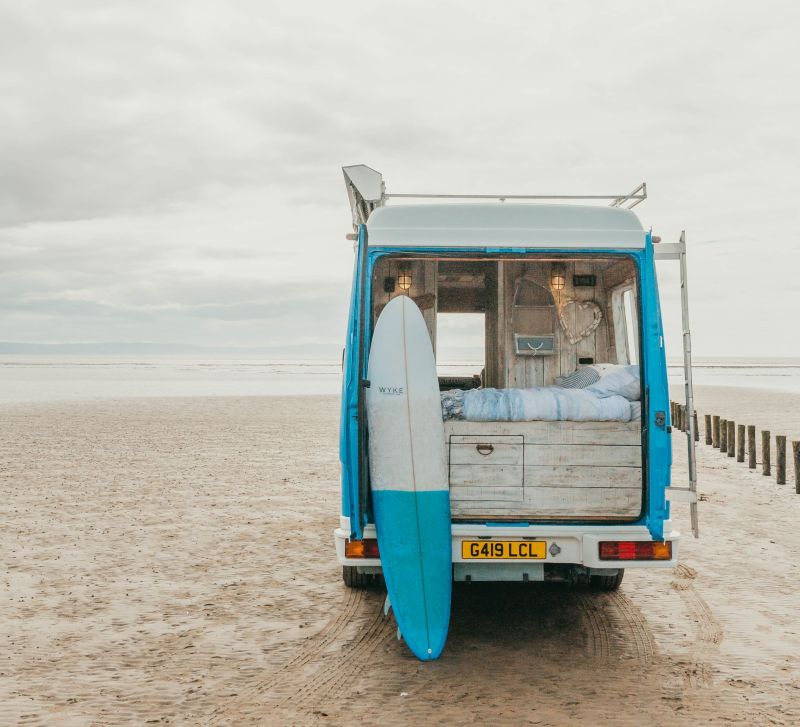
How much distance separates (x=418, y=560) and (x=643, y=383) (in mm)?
1870

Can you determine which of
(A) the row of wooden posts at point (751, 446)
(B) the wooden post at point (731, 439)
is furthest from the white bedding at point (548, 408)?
(B) the wooden post at point (731, 439)

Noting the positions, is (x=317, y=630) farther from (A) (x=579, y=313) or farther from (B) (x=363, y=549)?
(A) (x=579, y=313)

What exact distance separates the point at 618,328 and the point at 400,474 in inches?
147

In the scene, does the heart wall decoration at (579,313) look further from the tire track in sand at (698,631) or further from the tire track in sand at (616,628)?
the tire track in sand at (616,628)

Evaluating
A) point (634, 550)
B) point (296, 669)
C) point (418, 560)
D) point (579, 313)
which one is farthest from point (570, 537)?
point (579, 313)

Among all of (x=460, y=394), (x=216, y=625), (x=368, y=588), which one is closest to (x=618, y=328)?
(x=460, y=394)

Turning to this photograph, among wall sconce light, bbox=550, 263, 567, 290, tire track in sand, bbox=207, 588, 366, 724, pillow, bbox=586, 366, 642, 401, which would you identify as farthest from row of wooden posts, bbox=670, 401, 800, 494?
tire track in sand, bbox=207, 588, 366, 724

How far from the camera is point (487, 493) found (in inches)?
216

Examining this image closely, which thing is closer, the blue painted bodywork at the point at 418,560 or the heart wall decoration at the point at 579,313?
the blue painted bodywork at the point at 418,560

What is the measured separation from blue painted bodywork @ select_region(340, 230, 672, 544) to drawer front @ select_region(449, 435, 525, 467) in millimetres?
460

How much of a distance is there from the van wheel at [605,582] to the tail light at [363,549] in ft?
7.64

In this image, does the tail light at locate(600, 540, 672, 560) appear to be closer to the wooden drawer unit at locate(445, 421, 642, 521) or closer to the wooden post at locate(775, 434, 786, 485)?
the wooden drawer unit at locate(445, 421, 642, 521)

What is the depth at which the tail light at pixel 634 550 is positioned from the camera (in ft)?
17.1

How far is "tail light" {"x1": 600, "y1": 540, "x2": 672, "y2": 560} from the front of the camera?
17.1 ft
